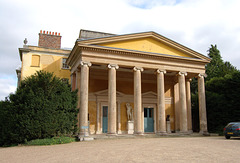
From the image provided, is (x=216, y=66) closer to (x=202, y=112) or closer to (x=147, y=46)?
(x=202, y=112)

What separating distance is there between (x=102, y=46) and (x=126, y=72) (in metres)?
5.92

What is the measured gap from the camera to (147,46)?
2044 cm

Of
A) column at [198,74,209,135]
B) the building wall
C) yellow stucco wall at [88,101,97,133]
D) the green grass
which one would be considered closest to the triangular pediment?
column at [198,74,209,135]

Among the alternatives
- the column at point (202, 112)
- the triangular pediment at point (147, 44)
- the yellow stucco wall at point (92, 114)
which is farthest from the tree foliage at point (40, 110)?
the column at point (202, 112)

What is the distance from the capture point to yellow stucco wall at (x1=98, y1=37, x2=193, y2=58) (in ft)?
64.1

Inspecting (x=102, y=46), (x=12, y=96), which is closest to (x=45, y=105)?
(x=12, y=96)

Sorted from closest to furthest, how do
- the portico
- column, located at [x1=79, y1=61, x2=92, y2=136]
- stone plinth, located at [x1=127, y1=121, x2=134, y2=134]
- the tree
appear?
column, located at [x1=79, y1=61, x2=92, y2=136] → the portico → stone plinth, located at [x1=127, y1=121, x2=134, y2=134] → the tree

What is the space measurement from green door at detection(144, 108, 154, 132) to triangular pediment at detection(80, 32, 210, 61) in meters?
6.78

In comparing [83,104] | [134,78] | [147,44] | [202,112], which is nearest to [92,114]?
[83,104]

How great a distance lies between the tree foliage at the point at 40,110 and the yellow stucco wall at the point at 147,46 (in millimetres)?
5969

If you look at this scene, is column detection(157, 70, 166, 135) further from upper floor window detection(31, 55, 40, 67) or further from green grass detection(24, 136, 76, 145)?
upper floor window detection(31, 55, 40, 67)

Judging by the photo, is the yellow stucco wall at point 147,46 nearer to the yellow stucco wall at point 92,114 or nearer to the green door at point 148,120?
the yellow stucco wall at point 92,114

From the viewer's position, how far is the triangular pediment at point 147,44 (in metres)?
19.0

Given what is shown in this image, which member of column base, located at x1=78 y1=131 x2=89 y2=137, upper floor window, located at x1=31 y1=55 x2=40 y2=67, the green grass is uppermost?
upper floor window, located at x1=31 y1=55 x2=40 y2=67
